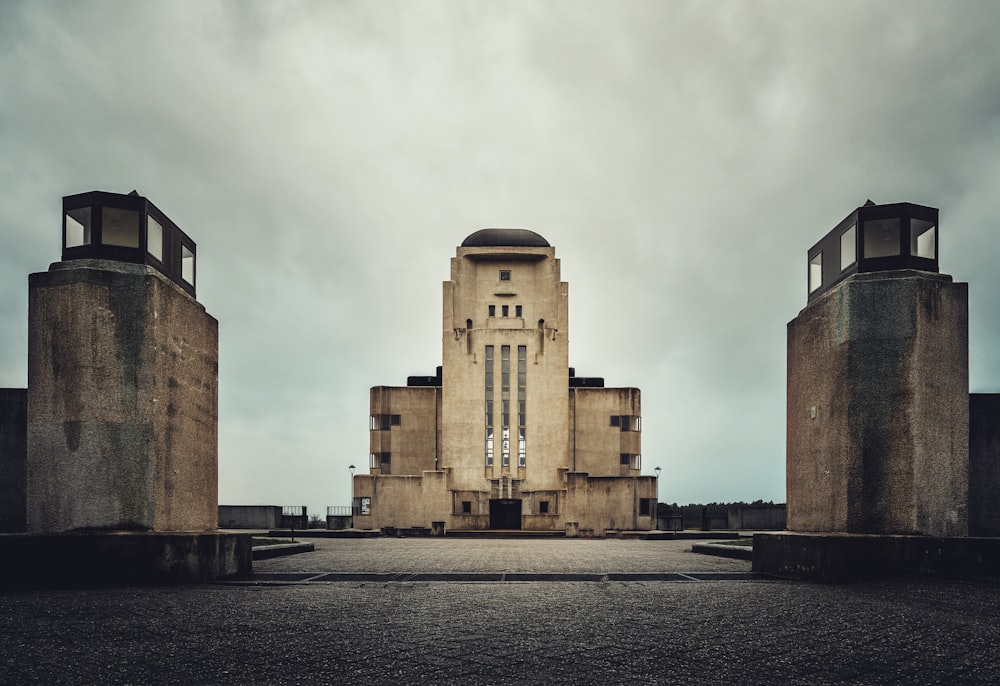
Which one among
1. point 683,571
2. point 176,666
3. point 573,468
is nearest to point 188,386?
point 176,666

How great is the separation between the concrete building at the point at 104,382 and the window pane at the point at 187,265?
4.00 ft

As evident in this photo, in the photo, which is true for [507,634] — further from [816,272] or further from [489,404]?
[489,404]

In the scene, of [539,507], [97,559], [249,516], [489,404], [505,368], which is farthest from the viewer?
[505,368]

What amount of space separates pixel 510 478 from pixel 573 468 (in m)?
7.02

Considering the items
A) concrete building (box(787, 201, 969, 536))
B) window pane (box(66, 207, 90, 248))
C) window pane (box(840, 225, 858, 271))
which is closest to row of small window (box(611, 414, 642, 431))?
concrete building (box(787, 201, 969, 536))

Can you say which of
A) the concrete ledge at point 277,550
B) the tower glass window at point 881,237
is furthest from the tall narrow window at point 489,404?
the tower glass window at point 881,237

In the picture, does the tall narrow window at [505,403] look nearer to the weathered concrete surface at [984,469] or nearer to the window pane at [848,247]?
the window pane at [848,247]

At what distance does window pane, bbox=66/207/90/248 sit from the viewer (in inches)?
441

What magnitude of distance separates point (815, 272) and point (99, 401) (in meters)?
11.9

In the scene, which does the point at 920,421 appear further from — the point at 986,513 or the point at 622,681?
the point at 622,681

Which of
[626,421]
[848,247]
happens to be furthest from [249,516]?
[848,247]

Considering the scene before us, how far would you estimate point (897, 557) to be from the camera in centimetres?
1047

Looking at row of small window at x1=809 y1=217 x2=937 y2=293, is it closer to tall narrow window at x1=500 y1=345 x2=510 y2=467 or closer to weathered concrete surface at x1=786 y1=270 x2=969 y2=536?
weathered concrete surface at x1=786 y1=270 x2=969 y2=536

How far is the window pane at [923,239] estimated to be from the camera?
1173 centimetres
